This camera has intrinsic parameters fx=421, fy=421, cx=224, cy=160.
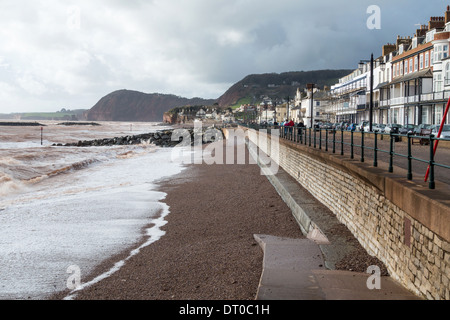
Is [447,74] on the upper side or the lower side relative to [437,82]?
upper

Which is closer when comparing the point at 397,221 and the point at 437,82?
the point at 397,221

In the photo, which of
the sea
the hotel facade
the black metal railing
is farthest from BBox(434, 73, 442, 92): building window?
the sea

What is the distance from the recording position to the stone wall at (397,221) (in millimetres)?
4125

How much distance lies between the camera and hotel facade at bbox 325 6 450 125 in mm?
33844

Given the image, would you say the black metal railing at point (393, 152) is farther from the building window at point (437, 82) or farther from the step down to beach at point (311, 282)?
the building window at point (437, 82)

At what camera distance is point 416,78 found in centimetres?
3634

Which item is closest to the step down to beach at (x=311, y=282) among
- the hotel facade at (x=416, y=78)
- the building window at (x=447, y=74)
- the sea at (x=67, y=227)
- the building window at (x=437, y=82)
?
the sea at (x=67, y=227)

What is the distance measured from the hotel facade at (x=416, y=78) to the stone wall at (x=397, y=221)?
2718 cm

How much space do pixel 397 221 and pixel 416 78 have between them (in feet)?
115

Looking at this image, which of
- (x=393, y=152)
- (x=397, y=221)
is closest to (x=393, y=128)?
(x=393, y=152)

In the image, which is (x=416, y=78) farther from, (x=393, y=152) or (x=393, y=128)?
(x=393, y=152)

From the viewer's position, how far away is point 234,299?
5.59 metres

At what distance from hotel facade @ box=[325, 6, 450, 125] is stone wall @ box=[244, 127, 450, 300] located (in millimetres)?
27182
